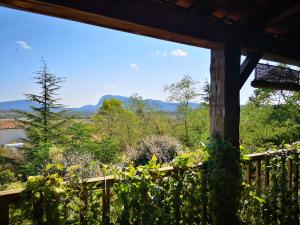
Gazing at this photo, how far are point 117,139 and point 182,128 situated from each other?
3277 millimetres

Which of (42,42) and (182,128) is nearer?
(182,128)

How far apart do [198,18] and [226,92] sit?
629 mm

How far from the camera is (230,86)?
2.13 m

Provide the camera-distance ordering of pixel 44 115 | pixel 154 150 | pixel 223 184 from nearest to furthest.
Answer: pixel 223 184 < pixel 154 150 < pixel 44 115

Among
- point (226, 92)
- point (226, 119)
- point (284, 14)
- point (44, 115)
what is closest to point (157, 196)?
point (226, 119)

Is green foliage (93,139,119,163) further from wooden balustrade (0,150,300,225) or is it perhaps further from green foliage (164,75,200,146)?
wooden balustrade (0,150,300,225)

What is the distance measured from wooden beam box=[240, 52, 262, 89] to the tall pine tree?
11.8 metres

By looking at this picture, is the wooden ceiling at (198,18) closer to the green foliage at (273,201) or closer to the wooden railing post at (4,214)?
the wooden railing post at (4,214)

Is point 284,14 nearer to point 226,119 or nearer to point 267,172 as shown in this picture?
point 226,119

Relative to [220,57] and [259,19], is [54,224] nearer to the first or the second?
[220,57]

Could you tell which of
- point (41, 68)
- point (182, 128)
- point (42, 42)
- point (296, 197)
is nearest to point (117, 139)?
point (182, 128)

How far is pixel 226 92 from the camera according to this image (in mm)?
2109

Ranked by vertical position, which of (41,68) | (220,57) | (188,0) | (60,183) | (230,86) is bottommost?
(60,183)

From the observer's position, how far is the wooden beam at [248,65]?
2.27 meters
